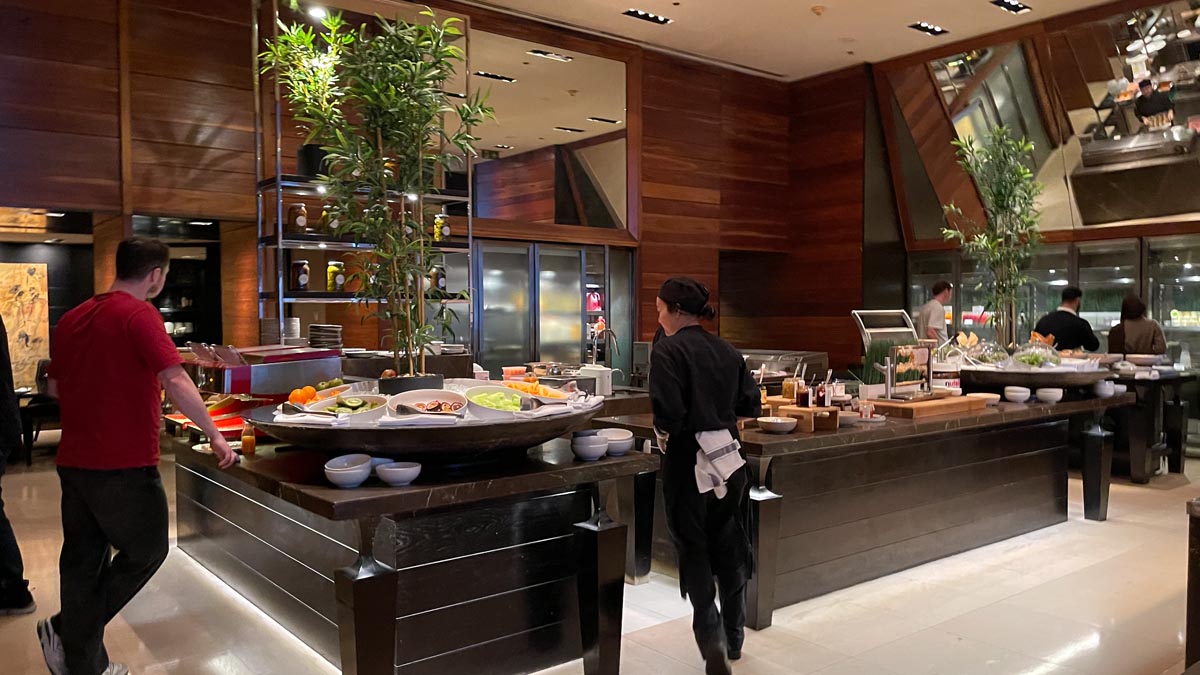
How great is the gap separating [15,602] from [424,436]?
8.79 ft

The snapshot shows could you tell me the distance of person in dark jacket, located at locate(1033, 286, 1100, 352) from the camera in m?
8.23

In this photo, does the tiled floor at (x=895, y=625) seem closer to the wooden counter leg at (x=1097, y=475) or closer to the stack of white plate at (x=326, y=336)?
the wooden counter leg at (x=1097, y=475)

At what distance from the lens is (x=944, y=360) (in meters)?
6.19

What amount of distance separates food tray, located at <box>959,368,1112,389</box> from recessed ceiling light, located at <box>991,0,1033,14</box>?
164 inches

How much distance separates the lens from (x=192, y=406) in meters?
2.95

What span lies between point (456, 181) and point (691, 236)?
3517 millimetres

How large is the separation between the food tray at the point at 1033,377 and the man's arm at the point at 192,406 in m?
5.18

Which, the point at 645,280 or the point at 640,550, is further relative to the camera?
the point at 645,280

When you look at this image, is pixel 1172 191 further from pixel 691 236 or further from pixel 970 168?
pixel 691 236

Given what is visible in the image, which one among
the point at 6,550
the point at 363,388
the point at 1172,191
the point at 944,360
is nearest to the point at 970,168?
the point at 944,360

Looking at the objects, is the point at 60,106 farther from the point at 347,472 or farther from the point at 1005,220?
the point at 1005,220

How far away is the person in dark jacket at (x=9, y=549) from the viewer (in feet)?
12.6

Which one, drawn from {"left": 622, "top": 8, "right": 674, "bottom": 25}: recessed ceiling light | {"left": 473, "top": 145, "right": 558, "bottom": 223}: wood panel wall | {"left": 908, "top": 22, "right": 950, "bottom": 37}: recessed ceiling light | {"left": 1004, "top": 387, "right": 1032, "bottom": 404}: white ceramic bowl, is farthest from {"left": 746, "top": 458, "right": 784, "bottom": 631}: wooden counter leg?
{"left": 908, "top": 22, "right": 950, "bottom": 37}: recessed ceiling light

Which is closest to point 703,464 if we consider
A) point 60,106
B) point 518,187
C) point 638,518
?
point 638,518
